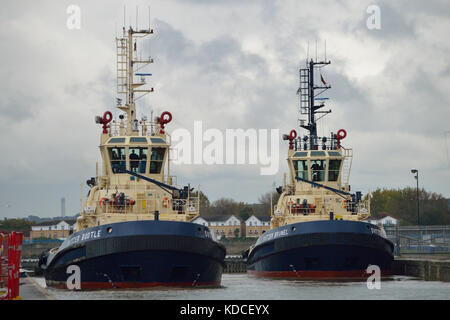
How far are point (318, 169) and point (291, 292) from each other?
14.1 meters

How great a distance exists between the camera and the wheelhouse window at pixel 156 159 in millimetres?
36812

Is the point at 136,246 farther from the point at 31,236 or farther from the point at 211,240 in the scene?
the point at 31,236

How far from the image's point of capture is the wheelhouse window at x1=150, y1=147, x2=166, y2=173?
36.8 metres

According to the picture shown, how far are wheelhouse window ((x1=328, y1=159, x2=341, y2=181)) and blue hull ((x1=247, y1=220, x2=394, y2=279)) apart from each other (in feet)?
18.7

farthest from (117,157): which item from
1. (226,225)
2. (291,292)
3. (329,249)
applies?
(226,225)

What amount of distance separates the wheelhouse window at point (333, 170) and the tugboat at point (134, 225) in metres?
12.4

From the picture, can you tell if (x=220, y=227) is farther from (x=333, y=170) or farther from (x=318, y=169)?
(x=333, y=170)

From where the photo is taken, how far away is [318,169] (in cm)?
4678

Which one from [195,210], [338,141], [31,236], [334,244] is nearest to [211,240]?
[195,210]

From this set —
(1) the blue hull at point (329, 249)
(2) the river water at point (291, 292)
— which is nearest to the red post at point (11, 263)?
(2) the river water at point (291, 292)

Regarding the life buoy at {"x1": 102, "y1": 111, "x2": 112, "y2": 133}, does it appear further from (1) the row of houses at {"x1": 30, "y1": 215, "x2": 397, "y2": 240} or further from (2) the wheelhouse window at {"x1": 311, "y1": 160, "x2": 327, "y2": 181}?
(1) the row of houses at {"x1": 30, "y1": 215, "x2": 397, "y2": 240}

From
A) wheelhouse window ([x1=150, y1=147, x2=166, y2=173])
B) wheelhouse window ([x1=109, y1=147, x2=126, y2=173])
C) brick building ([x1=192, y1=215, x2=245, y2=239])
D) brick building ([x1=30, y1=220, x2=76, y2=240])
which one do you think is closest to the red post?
wheelhouse window ([x1=109, y1=147, x2=126, y2=173])

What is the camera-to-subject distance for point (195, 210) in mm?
35344
